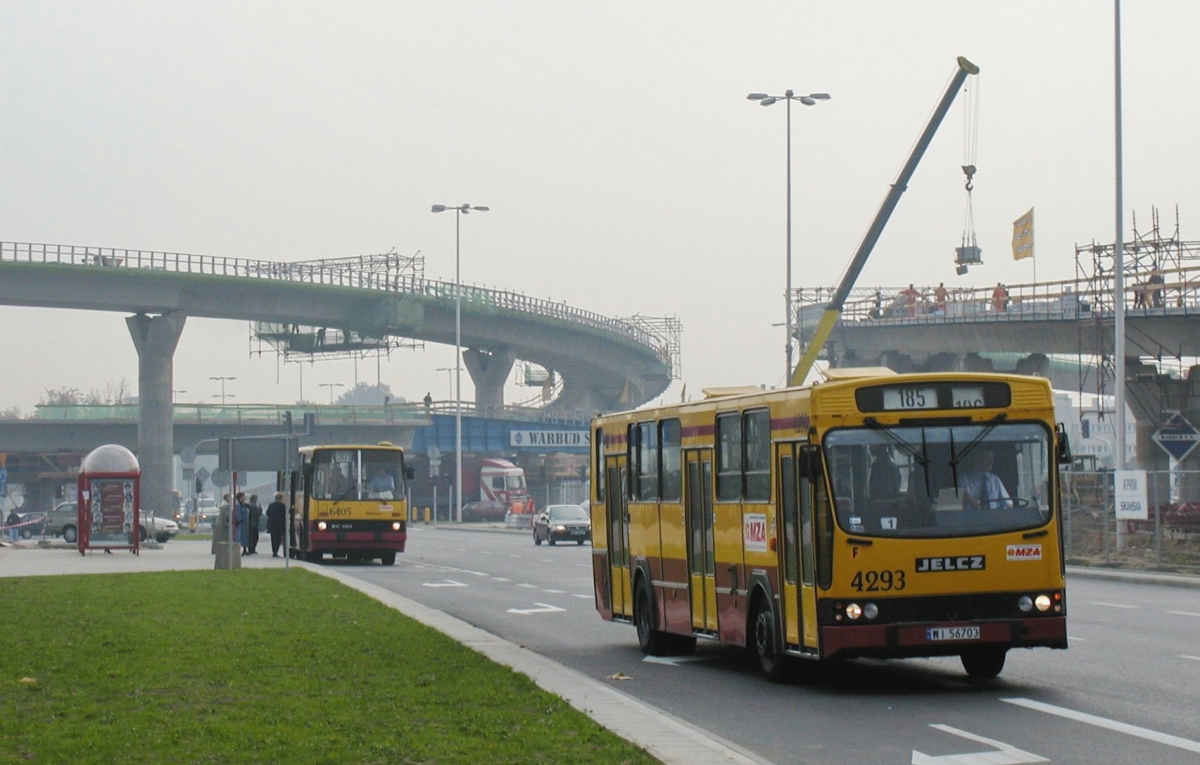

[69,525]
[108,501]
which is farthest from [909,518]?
[69,525]

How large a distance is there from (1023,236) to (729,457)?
45.0 m

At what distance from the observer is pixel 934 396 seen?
13.6m

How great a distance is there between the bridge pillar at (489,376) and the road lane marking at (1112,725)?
82247 millimetres

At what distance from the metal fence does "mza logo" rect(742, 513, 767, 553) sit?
61.2 feet

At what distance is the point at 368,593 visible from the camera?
87.7 ft

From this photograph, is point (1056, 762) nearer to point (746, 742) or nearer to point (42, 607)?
point (746, 742)

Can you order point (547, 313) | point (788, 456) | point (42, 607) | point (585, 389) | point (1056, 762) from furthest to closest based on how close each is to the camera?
point (585, 389), point (547, 313), point (42, 607), point (788, 456), point (1056, 762)

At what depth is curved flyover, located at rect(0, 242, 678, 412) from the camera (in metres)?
72.2

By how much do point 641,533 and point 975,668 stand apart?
430cm

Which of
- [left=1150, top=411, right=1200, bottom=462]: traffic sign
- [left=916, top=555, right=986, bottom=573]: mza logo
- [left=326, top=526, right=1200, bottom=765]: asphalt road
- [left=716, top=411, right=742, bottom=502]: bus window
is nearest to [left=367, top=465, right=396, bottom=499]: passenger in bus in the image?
[left=326, top=526, right=1200, bottom=765]: asphalt road

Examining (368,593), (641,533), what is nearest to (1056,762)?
(641,533)

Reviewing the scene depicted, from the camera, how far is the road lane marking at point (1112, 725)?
35.4 feet

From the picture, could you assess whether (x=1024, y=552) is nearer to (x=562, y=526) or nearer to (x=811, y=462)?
(x=811, y=462)

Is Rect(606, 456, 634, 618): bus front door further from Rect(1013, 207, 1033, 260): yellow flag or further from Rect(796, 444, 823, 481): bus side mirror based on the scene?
Rect(1013, 207, 1033, 260): yellow flag
